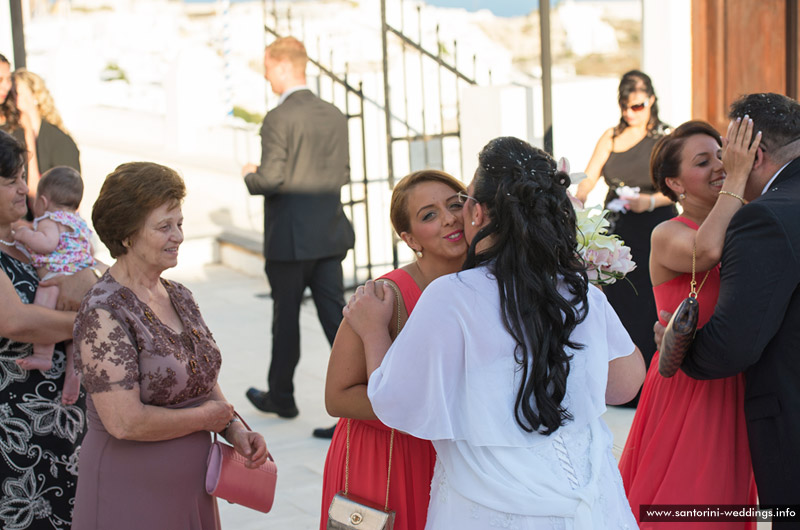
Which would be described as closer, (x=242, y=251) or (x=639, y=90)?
(x=639, y=90)

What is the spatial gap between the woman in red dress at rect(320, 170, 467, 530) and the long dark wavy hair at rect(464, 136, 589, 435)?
56cm

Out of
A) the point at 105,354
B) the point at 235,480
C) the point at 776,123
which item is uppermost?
the point at 776,123

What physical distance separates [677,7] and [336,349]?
7.06 m

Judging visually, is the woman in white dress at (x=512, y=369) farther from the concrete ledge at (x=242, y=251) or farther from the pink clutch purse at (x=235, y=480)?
the concrete ledge at (x=242, y=251)

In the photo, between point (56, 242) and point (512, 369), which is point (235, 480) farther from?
point (56, 242)

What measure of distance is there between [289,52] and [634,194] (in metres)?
2.43

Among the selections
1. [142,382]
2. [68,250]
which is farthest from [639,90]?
[142,382]

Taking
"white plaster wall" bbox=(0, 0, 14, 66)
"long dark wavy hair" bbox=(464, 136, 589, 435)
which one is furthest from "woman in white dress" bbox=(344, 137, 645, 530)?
"white plaster wall" bbox=(0, 0, 14, 66)

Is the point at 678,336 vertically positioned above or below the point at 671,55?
below

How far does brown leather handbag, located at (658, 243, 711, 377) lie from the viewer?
2.98 m

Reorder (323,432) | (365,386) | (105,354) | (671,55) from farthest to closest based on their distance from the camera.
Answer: (671,55)
(323,432)
(365,386)
(105,354)

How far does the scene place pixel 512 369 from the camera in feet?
7.27

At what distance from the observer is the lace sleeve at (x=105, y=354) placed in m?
2.55

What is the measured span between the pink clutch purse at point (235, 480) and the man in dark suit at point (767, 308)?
1.50m
